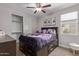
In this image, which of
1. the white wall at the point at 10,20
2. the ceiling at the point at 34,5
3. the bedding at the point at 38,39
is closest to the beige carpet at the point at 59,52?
the bedding at the point at 38,39

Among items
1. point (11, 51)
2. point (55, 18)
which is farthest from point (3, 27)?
point (55, 18)

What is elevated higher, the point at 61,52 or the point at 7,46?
the point at 7,46

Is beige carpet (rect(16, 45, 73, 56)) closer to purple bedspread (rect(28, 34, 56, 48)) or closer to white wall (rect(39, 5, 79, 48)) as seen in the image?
white wall (rect(39, 5, 79, 48))

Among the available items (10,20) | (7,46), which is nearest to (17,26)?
(10,20)

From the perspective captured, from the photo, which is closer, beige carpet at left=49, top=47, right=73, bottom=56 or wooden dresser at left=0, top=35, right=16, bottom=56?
wooden dresser at left=0, top=35, right=16, bottom=56

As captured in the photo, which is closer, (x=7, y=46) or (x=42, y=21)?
(x=7, y=46)

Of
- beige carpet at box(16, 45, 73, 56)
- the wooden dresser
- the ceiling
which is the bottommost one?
beige carpet at box(16, 45, 73, 56)

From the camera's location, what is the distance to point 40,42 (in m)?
1.17

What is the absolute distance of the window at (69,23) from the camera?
3.97 ft

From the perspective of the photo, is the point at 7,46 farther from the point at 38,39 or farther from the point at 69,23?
the point at 69,23

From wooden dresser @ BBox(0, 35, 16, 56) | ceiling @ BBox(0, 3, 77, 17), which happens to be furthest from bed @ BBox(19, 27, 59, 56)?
ceiling @ BBox(0, 3, 77, 17)

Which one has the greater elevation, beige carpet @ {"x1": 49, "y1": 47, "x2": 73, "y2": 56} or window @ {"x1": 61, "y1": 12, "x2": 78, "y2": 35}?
window @ {"x1": 61, "y1": 12, "x2": 78, "y2": 35}

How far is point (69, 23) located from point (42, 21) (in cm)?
38

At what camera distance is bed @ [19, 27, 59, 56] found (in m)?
1.18
